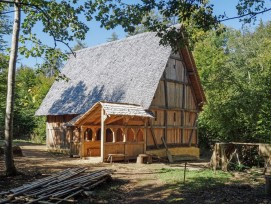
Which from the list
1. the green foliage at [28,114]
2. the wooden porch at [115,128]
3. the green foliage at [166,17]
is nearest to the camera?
the green foliage at [166,17]

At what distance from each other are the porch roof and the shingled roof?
615 mm

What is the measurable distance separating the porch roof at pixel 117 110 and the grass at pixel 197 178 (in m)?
3.90

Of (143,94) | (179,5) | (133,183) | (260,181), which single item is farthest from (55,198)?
(143,94)

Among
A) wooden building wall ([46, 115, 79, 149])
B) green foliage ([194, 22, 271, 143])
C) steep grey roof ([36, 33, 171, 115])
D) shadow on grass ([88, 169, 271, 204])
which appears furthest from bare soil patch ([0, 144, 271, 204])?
wooden building wall ([46, 115, 79, 149])

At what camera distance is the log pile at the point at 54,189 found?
9469 millimetres

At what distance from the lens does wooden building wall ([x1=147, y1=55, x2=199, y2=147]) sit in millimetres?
21562

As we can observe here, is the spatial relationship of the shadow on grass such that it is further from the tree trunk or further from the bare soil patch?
the tree trunk

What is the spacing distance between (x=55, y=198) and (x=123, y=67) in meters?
14.5

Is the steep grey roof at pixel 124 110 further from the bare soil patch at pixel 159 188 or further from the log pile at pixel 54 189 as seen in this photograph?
the log pile at pixel 54 189

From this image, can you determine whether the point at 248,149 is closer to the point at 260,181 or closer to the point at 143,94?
Result: the point at 260,181

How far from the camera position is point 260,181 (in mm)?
13250

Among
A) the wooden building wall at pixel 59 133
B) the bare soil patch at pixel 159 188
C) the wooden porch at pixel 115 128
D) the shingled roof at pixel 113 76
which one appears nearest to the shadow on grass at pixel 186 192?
the bare soil patch at pixel 159 188

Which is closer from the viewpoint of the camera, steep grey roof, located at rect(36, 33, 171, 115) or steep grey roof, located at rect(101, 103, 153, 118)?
steep grey roof, located at rect(101, 103, 153, 118)

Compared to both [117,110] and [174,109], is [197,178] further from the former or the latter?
[174,109]
